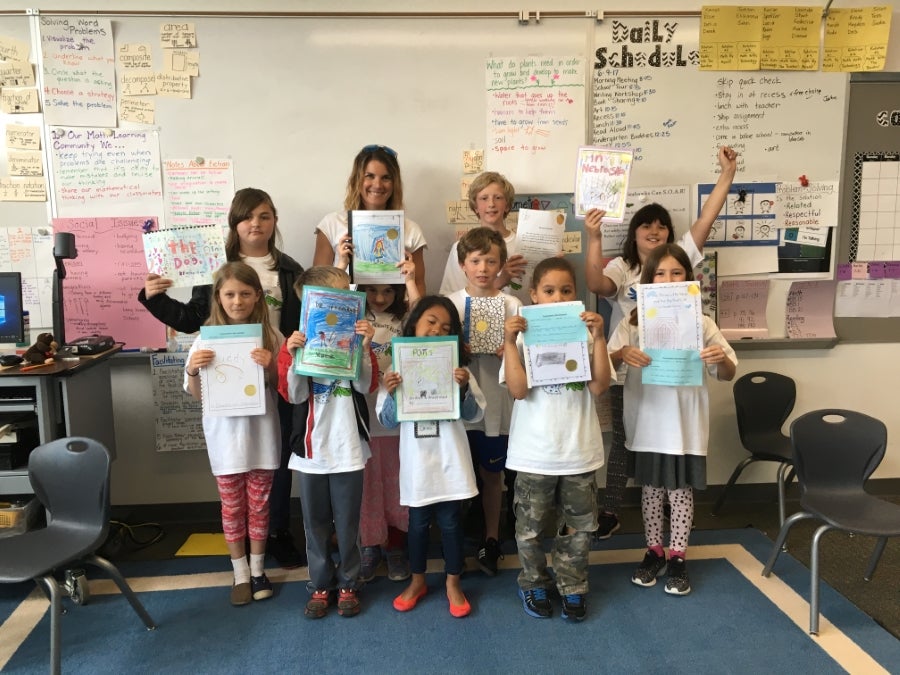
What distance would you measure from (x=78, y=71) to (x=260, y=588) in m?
2.56

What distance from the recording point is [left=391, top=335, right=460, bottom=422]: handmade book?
85.5 inches

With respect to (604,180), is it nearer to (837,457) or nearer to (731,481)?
(837,457)

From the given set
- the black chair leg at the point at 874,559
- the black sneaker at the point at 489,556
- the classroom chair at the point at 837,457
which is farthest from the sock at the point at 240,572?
the black chair leg at the point at 874,559

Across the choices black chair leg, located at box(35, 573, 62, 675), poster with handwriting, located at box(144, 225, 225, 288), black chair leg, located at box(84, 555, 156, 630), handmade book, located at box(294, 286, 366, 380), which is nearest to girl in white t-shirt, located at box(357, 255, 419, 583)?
handmade book, located at box(294, 286, 366, 380)

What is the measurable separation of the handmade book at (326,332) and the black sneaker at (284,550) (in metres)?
1.03

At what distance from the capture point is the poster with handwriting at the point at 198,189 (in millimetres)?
3004

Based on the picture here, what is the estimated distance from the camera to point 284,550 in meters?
2.72

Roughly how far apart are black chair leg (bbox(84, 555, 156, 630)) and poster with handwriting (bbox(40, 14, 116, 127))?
205cm

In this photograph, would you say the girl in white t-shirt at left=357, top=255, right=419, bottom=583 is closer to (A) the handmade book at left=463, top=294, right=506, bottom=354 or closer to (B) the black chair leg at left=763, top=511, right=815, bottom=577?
(A) the handmade book at left=463, top=294, right=506, bottom=354

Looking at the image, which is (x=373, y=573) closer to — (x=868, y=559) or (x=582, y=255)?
(x=582, y=255)

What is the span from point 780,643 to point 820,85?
2.71 m

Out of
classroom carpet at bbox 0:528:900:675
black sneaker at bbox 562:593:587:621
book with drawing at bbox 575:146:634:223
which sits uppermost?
book with drawing at bbox 575:146:634:223

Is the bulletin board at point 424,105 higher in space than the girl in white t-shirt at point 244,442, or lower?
higher

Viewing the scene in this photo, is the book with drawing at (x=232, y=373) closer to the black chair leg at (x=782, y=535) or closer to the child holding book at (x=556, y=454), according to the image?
the child holding book at (x=556, y=454)
